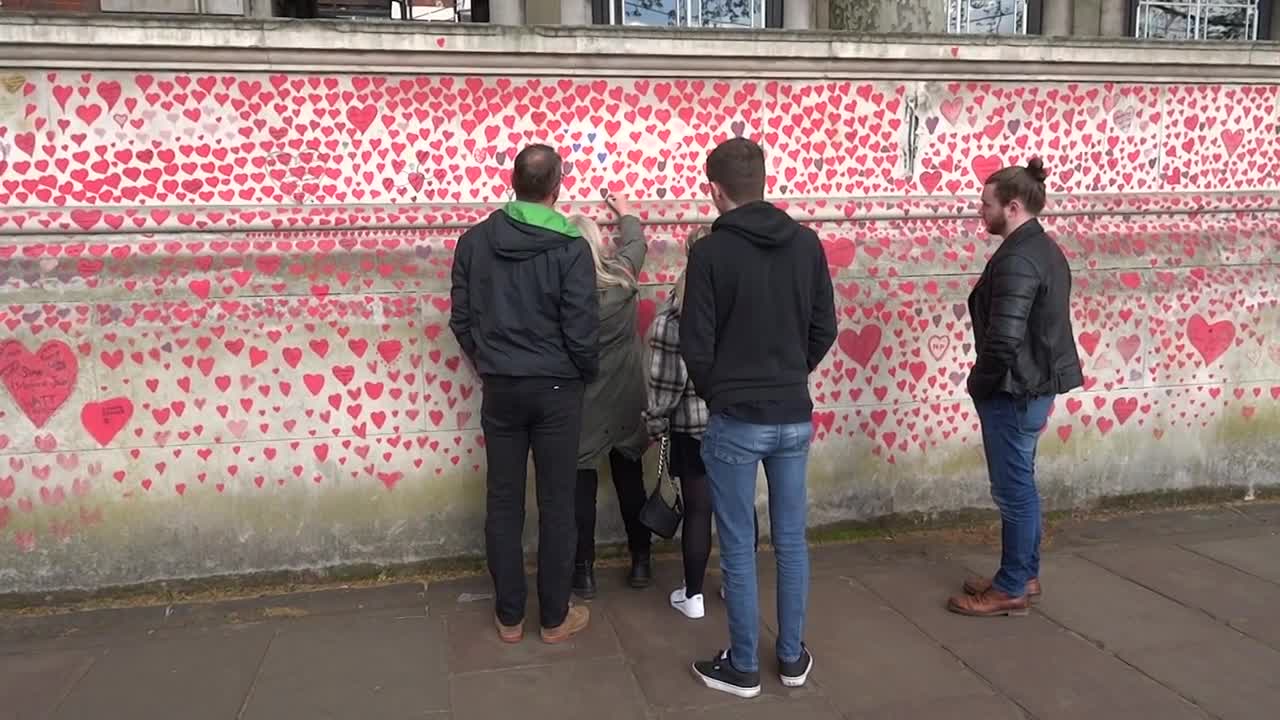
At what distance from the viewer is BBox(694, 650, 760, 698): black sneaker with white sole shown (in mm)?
3258

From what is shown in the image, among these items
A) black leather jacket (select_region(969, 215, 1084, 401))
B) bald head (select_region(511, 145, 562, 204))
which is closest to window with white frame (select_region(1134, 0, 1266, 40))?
black leather jacket (select_region(969, 215, 1084, 401))

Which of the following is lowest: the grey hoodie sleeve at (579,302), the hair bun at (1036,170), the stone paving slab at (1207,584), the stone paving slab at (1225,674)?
the stone paving slab at (1207,584)

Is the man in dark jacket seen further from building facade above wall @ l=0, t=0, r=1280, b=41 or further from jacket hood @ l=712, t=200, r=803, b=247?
building facade above wall @ l=0, t=0, r=1280, b=41

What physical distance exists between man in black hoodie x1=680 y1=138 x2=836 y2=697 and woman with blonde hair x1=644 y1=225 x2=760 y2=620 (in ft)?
1.41

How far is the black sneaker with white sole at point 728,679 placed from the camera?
326 cm

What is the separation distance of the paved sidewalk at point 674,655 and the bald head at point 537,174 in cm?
171

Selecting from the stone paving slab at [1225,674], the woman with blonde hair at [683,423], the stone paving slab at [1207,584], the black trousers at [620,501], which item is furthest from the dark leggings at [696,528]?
the stone paving slab at [1207,584]

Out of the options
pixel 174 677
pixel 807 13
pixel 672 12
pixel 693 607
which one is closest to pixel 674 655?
pixel 693 607

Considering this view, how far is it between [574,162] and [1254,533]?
388 cm

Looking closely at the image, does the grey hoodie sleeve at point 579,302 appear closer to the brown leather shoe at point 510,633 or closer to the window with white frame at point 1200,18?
the brown leather shoe at point 510,633

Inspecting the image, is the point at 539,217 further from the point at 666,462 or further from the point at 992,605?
the point at 992,605

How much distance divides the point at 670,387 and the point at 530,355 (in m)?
0.56

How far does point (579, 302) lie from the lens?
3439mm

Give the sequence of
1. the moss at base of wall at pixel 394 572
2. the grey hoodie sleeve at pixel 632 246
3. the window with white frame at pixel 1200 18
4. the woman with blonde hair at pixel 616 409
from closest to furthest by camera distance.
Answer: the woman with blonde hair at pixel 616 409 < the grey hoodie sleeve at pixel 632 246 < the moss at base of wall at pixel 394 572 < the window with white frame at pixel 1200 18
